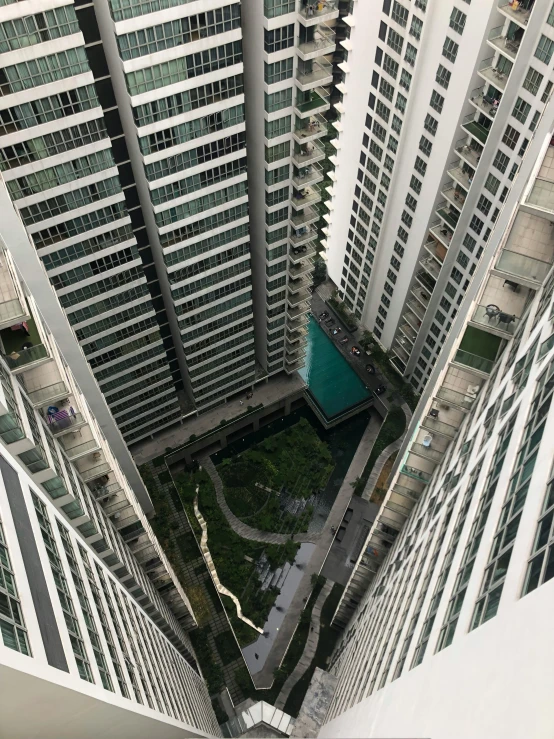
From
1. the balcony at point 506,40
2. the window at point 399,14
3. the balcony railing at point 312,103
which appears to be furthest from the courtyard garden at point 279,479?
the balcony at point 506,40

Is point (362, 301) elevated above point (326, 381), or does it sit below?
above

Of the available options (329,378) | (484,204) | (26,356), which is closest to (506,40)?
(484,204)

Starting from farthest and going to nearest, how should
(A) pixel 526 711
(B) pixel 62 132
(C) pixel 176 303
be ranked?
(C) pixel 176 303 < (B) pixel 62 132 < (A) pixel 526 711

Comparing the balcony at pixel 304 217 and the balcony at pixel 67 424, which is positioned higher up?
the balcony at pixel 304 217

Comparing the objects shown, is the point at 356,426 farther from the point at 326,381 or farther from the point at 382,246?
the point at 382,246

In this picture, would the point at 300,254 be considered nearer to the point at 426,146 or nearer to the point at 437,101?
the point at 426,146

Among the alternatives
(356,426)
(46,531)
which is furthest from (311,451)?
(46,531)

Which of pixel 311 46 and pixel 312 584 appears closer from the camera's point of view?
pixel 311 46

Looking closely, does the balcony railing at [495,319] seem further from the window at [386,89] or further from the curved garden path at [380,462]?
the curved garden path at [380,462]

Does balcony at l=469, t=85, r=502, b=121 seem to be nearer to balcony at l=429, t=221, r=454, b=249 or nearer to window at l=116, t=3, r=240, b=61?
balcony at l=429, t=221, r=454, b=249
